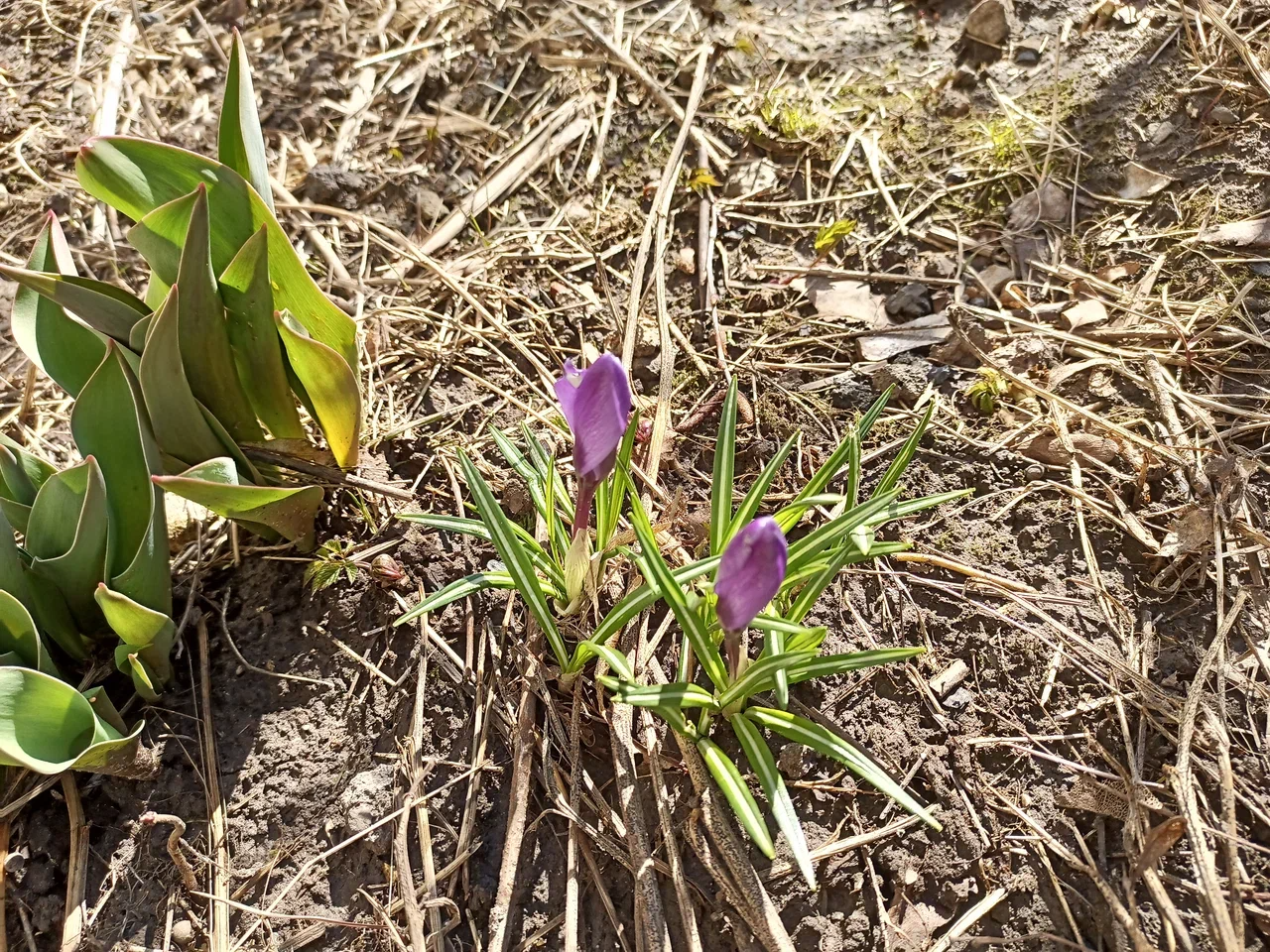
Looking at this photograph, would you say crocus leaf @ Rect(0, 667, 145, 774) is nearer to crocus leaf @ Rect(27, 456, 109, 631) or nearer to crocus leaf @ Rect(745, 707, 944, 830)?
crocus leaf @ Rect(27, 456, 109, 631)

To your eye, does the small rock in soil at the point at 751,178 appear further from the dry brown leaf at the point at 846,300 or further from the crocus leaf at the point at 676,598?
the crocus leaf at the point at 676,598

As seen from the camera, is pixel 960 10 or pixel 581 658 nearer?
pixel 581 658

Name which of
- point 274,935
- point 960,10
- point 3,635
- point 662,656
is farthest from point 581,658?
point 960,10

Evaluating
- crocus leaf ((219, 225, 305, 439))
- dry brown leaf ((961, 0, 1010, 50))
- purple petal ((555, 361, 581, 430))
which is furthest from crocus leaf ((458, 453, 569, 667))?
dry brown leaf ((961, 0, 1010, 50))

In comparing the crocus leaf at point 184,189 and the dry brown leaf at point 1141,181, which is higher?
the crocus leaf at point 184,189

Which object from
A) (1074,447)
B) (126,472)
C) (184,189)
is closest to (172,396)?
(126,472)

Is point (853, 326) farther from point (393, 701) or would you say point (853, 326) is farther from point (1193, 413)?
point (393, 701)

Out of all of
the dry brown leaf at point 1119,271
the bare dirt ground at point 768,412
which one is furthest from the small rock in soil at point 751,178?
the dry brown leaf at point 1119,271
